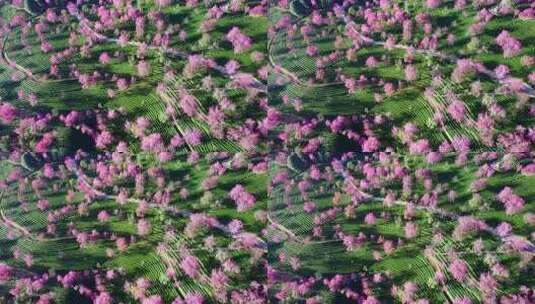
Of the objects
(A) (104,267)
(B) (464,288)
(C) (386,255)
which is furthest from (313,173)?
(A) (104,267)

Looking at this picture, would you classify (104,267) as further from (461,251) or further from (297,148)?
(461,251)

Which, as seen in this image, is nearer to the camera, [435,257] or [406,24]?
[435,257]

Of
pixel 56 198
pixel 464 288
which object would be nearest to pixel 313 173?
pixel 464 288

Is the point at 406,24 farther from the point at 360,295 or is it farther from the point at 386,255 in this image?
the point at 360,295

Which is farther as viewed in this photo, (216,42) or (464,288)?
(216,42)

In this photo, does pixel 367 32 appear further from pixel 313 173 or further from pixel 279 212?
pixel 279 212

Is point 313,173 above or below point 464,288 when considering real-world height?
above

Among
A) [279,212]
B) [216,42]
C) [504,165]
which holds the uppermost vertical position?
[216,42]

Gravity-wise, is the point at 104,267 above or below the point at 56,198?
below

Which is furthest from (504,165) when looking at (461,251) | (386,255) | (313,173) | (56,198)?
(56,198)
